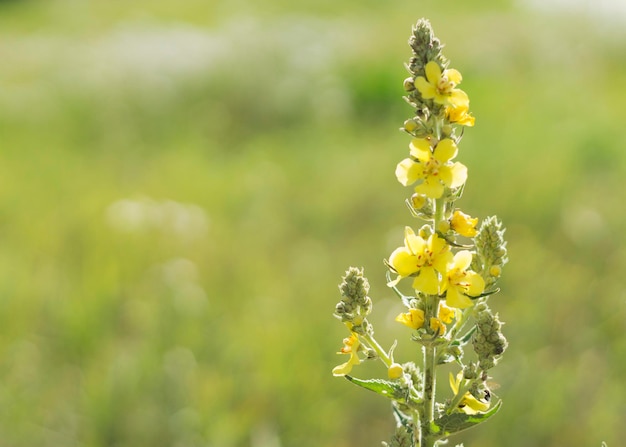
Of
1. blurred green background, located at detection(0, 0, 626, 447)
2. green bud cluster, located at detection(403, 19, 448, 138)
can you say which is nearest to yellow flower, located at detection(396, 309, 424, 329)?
green bud cluster, located at detection(403, 19, 448, 138)

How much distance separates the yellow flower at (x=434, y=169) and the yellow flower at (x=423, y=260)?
0.06 meters

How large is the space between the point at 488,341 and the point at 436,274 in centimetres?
11

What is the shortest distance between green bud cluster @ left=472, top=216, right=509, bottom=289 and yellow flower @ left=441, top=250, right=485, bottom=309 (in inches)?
1.5

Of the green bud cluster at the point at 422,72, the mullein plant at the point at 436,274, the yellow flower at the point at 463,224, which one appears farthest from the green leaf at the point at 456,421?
the green bud cluster at the point at 422,72

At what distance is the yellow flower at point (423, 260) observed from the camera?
0.85 m

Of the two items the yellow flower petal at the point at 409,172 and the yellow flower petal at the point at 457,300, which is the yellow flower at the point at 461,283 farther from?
the yellow flower petal at the point at 409,172

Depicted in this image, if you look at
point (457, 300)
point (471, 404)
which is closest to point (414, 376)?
point (471, 404)

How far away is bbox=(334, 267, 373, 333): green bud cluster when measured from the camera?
929 millimetres

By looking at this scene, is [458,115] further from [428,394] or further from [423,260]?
[428,394]

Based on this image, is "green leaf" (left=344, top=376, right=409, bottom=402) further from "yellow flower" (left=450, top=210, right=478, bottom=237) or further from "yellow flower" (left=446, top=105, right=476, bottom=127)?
"yellow flower" (left=446, top=105, right=476, bottom=127)

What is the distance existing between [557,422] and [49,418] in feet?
5.87

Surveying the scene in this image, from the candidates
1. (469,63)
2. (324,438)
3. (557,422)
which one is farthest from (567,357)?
(469,63)

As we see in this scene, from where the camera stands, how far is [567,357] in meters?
2.93

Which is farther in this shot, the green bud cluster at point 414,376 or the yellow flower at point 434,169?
the green bud cluster at point 414,376
